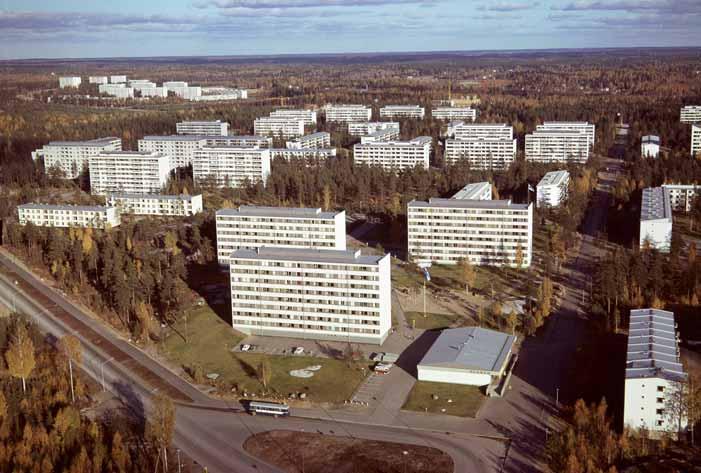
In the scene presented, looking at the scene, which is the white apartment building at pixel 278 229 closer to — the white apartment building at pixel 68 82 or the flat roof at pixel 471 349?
the flat roof at pixel 471 349

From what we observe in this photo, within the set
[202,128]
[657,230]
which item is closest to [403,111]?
[202,128]

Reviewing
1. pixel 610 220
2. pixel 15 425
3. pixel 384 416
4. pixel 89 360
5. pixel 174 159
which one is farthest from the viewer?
pixel 174 159

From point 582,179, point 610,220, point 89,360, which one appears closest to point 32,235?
point 89,360

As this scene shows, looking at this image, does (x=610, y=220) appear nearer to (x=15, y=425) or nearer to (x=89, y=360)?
(x=89, y=360)

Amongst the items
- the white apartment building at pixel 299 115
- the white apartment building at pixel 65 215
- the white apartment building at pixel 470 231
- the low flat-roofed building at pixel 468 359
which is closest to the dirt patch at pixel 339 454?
the low flat-roofed building at pixel 468 359

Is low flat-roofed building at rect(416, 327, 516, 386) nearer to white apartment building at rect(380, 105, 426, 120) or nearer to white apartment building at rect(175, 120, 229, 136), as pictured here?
white apartment building at rect(175, 120, 229, 136)

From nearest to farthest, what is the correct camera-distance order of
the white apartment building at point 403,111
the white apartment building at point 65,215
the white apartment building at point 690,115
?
the white apartment building at point 65,215
the white apartment building at point 690,115
the white apartment building at point 403,111

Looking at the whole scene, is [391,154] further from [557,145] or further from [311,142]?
[557,145]
